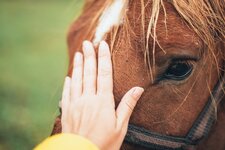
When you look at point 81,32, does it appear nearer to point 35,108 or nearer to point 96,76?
point 96,76

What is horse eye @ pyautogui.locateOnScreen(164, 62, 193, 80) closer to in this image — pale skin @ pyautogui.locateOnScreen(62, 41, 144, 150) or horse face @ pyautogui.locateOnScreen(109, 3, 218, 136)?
horse face @ pyautogui.locateOnScreen(109, 3, 218, 136)

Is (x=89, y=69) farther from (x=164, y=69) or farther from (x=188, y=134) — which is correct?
(x=188, y=134)

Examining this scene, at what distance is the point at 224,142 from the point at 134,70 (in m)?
0.63

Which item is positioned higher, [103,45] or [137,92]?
[103,45]

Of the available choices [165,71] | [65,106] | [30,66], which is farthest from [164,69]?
[30,66]

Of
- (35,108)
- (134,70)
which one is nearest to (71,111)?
(134,70)

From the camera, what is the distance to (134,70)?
1678mm

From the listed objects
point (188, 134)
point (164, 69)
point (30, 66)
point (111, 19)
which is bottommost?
point (30, 66)

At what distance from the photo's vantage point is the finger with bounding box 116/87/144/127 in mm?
1595

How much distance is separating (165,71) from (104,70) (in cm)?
24

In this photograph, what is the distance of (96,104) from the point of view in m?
1.55

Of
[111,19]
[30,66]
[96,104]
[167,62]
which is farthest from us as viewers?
[30,66]

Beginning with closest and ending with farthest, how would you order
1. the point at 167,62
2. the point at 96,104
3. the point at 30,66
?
the point at 96,104, the point at 167,62, the point at 30,66

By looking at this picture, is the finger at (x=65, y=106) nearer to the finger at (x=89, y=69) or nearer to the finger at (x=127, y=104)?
the finger at (x=89, y=69)
